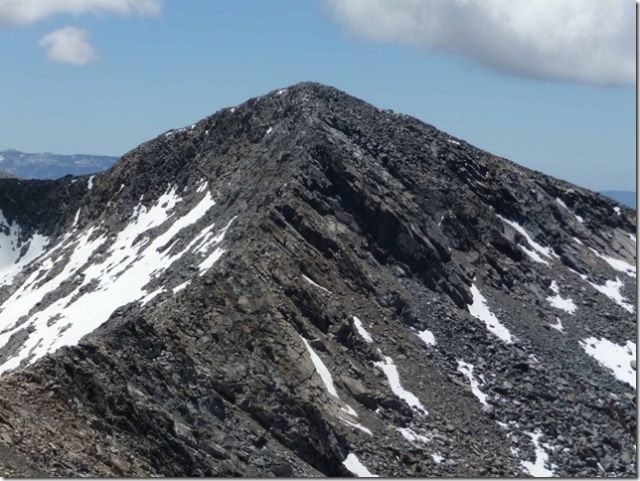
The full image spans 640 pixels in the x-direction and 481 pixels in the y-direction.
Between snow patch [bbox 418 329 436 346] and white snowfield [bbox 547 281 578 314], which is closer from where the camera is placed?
snow patch [bbox 418 329 436 346]

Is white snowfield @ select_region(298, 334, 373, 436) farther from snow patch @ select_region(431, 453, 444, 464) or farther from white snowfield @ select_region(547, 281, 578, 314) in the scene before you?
white snowfield @ select_region(547, 281, 578, 314)

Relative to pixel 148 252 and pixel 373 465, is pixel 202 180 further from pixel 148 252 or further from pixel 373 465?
pixel 373 465

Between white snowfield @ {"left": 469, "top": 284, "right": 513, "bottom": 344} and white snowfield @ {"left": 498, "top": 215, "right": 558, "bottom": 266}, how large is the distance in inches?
423

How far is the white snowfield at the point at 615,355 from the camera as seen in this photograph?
192 feet

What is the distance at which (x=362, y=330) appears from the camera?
51.6 meters

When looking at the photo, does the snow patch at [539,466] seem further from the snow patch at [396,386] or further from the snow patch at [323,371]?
the snow patch at [323,371]

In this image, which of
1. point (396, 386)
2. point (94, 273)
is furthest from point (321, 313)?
point (94, 273)

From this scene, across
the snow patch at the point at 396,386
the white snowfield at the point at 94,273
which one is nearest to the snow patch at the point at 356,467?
the snow patch at the point at 396,386

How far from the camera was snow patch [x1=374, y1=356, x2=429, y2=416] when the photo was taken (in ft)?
155

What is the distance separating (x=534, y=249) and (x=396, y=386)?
29.2 meters

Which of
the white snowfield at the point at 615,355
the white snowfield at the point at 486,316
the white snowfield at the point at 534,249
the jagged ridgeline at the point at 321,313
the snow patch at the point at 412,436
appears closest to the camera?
the jagged ridgeline at the point at 321,313

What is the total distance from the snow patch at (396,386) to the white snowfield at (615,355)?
17828 millimetres

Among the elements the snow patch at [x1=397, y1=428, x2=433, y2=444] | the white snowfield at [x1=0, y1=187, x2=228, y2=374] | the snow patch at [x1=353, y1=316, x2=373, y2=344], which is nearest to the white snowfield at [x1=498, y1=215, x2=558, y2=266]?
the snow patch at [x1=353, y1=316, x2=373, y2=344]

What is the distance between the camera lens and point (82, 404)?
101 feet
